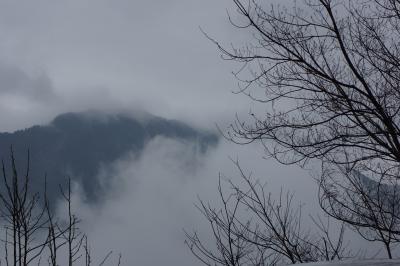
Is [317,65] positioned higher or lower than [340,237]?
higher

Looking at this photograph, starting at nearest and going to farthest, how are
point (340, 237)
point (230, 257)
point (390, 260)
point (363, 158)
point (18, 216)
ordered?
point (390, 260) < point (18, 216) < point (363, 158) < point (230, 257) < point (340, 237)

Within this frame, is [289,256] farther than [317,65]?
Yes

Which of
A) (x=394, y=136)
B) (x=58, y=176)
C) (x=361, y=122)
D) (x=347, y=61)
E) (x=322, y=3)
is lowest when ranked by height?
(x=394, y=136)

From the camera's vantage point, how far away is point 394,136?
4664 millimetres

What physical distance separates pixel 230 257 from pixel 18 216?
3.39m

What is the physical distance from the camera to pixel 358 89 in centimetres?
493

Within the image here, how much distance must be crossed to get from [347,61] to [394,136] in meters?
0.90

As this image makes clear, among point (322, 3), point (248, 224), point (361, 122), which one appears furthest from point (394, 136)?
point (248, 224)

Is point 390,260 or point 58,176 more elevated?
point 58,176

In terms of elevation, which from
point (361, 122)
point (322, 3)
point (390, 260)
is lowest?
point (390, 260)

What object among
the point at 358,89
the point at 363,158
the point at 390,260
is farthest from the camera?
the point at 363,158

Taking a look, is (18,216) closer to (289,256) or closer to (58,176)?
(289,256)

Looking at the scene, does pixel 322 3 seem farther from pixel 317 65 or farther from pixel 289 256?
pixel 289 256

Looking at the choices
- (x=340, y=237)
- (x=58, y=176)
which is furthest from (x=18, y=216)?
→ (x=58, y=176)
